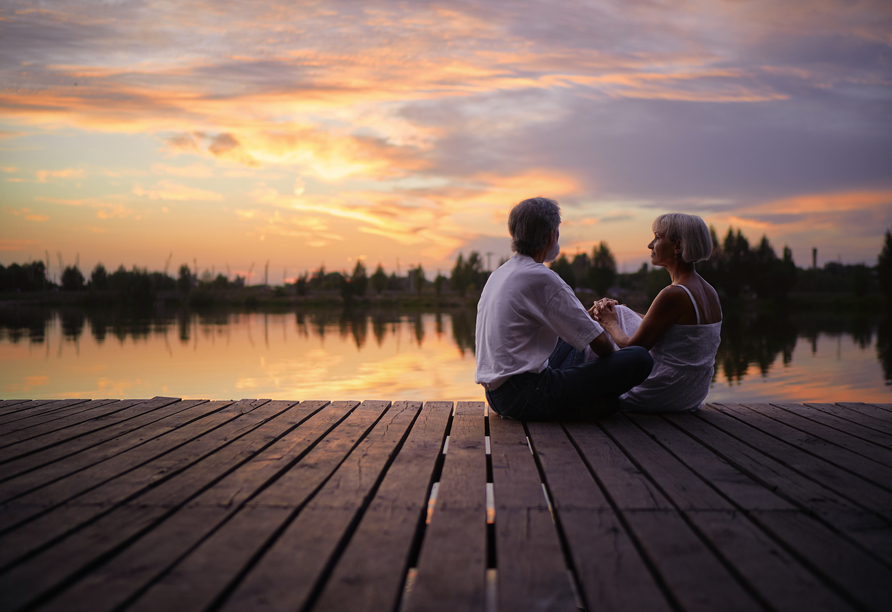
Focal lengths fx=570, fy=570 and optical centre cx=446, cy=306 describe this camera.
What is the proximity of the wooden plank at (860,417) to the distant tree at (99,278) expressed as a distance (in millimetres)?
66228

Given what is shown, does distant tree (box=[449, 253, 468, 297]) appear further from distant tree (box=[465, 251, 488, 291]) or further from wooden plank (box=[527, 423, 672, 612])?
wooden plank (box=[527, 423, 672, 612])

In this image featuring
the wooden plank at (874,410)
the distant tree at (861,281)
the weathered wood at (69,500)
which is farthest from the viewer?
the distant tree at (861,281)

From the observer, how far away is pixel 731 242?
5581 centimetres

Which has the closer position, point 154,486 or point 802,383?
point 154,486

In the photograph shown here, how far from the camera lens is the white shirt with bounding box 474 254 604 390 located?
2.74m

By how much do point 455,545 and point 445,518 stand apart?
0.18m

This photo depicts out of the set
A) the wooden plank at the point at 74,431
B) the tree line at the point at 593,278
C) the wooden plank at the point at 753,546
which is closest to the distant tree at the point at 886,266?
the tree line at the point at 593,278

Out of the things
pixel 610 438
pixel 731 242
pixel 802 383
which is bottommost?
pixel 802 383

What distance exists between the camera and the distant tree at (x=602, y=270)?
64.9 meters

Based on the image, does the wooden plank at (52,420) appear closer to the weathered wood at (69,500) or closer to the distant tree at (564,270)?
the weathered wood at (69,500)

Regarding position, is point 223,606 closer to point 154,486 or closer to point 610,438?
point 154,486

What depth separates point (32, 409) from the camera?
3354 millimetres


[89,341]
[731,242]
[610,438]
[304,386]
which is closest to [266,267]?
[731,242]

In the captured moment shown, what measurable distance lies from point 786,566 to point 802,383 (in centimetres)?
1301
